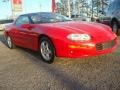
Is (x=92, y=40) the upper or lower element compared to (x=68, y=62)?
upper

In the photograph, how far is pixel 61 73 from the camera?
19.6ft

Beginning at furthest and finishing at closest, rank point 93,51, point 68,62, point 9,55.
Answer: point 9,55 → point 68,62 → point 93,51

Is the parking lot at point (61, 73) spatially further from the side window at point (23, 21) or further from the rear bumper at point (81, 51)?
the side window at point (23, 21)

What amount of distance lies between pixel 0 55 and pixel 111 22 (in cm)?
673

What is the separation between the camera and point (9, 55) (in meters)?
8.66

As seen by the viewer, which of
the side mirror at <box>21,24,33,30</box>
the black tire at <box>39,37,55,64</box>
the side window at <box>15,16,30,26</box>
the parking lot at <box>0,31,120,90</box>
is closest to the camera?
the parking lot at <box>0,31,120,90</box>

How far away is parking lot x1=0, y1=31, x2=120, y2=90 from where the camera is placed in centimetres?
503

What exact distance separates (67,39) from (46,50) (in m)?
0.91

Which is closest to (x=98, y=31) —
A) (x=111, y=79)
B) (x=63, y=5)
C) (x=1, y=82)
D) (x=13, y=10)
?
(x=111, y=79)

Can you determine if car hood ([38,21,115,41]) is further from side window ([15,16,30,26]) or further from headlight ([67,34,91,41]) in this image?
side window ([15,16,30,26])

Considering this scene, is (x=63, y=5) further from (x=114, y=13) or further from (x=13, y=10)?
(x=114, y=13)

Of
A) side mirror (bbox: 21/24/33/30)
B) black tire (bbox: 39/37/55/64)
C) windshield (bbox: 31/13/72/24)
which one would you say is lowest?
black tire (bbox: 39/37/55/64)

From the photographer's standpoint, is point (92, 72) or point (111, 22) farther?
point (111, 22)

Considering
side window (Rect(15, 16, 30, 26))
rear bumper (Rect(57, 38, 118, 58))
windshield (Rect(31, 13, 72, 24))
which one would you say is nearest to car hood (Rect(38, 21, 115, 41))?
rear bumper (Rect(57, 38, 118, 58))
